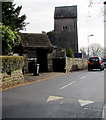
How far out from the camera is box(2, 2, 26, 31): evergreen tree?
22050 millimetres

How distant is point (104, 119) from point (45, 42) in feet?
65.7

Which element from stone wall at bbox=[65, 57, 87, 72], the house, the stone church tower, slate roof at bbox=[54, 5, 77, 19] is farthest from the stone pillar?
slate roof at bbox=[54, 5, 77, 19]

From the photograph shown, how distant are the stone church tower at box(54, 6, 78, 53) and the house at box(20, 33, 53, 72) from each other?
113ft

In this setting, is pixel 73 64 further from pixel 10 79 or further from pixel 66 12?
pixel 66 12

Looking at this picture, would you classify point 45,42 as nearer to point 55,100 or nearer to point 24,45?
point 24,45

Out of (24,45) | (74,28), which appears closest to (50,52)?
(24,45)

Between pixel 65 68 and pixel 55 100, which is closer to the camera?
pixel 55 100

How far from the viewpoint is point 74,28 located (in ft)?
198

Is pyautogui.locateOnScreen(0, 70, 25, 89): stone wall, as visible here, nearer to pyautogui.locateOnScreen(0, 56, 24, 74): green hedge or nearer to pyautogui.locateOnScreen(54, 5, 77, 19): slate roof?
pyautogui.locateOnScreen(0, 56, 24, 74): green hedge

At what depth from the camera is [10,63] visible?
12492 millimetres

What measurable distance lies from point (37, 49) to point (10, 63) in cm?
1154

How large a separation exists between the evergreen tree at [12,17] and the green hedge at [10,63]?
8.89m

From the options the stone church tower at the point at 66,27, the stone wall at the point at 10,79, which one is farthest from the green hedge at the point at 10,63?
the stone church tower at the point at 66,27

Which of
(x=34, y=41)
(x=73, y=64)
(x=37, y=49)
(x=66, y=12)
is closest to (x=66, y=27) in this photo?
(x=66, y=12)
